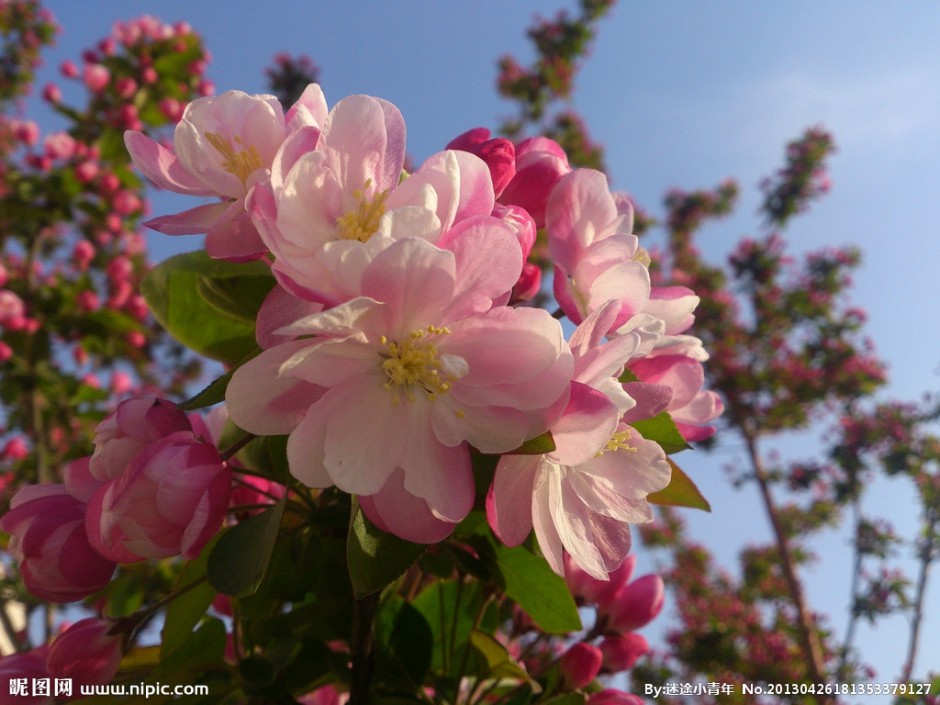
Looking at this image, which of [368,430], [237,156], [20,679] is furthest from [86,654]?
[237,156]

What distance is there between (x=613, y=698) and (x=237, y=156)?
2.87ft

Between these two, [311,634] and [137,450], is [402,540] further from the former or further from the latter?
[311,634]

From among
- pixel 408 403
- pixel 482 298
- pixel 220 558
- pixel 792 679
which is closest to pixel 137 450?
pixel 220 558

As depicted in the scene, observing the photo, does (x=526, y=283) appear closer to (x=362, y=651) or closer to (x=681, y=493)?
(x=681, y=493)

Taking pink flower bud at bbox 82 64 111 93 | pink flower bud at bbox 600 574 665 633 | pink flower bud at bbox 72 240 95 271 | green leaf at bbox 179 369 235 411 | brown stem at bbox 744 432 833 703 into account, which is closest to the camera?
green leaf at bbox 179 369 235 411

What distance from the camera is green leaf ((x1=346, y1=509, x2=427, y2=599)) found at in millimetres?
676

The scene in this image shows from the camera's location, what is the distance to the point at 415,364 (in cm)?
68

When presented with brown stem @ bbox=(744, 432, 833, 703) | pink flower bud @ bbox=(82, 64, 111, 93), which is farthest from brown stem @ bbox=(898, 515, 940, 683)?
pink flower bud @ bbox=(82, 64, 111, 93)

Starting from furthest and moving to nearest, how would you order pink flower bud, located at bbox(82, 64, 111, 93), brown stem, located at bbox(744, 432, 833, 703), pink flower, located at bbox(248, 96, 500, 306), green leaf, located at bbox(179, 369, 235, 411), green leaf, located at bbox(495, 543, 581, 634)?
brown stem, located at bbox(744, 432, 833, 703) → pink flower bud, located at bbox(82, 64, 111, 93) → green leaf, located at bbox(495, 543, 581, 634) → green leaf, located at bbox(179, 369, 235, 411) → pink flower, located at bbox(248, 96, 500, 306)

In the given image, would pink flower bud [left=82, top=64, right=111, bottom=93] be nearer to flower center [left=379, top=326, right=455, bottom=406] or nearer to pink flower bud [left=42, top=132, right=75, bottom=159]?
pink flower bud [left=42, top=132, right=75, bottom=159]

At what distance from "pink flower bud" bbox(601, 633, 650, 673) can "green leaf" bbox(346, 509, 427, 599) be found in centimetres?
62

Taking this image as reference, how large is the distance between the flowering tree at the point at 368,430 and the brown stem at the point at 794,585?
3211 millimetres

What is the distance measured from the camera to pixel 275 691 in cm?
92

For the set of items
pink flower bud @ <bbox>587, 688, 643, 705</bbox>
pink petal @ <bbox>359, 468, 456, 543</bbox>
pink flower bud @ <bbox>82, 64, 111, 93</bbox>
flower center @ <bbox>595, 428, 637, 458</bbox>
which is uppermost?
pink flower bud @ <bbox>82, 64, 111, 93</bbox>
